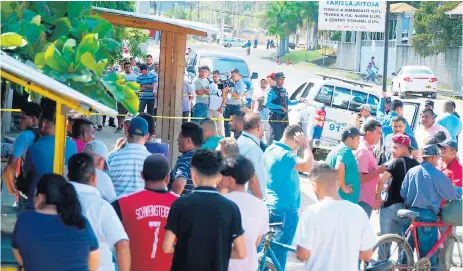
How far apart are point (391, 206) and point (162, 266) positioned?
3.73 metres

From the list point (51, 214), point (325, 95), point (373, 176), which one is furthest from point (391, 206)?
point (325, 95)

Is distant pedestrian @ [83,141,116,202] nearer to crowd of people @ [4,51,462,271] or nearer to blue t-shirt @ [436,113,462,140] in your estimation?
crowd of people @ [4,51,462,271]

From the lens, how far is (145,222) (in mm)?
6027

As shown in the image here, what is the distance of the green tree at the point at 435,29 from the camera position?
45.2m

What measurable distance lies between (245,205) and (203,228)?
0.76 meters

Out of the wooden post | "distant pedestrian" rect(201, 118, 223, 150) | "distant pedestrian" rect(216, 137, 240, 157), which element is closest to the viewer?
"distant pedestrian" rect(216, 137, 240, 157)

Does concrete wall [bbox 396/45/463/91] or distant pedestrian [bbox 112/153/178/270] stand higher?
concrete wall [bbox 396/45/463/91]

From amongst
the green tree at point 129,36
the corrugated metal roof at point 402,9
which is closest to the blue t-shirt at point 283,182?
the green tree at point 129,36

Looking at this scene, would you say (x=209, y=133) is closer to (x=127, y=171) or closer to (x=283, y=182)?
(x=283, y=182)

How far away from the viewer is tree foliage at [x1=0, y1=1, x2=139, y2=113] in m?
6.05

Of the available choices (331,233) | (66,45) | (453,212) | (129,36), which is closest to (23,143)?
(66,45)

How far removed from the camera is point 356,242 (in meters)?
6.36

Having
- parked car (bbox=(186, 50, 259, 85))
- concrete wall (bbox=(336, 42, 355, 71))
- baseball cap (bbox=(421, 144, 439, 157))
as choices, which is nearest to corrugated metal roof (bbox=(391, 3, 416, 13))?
concrete wall (bbox=(336, 42, 355, 71))

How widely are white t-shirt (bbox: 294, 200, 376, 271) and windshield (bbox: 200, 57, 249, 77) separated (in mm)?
17711
